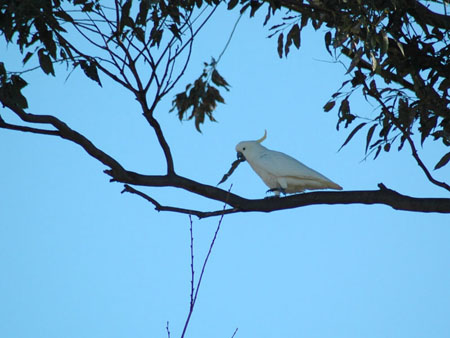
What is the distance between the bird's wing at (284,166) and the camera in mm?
3211

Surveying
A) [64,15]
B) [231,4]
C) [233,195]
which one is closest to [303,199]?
[233,195]

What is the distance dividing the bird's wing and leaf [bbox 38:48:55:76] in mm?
1322

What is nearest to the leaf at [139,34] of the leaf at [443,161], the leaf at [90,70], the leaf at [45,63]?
the leaf at [90,70]

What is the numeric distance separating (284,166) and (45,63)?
4.45 ft

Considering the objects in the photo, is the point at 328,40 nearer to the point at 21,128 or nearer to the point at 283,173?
the point at 283,173

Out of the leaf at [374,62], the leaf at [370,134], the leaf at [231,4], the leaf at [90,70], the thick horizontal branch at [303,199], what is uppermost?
the leaf at [231,4]

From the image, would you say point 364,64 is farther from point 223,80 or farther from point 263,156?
point 223,80

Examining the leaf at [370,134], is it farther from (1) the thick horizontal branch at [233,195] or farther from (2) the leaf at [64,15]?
(2) the leaf at [64,15]

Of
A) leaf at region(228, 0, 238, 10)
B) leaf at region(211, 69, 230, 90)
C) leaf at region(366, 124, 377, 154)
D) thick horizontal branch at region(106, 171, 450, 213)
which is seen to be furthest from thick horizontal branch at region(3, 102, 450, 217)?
leaf at region(211, 69, 230, 90)

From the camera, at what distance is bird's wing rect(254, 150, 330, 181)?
10.5 feet

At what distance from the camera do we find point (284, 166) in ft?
10.7

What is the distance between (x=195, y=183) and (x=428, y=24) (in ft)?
4.18

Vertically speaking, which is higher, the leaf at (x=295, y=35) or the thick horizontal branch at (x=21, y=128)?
the leaf at (x=295, y=35)

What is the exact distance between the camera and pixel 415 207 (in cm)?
239
